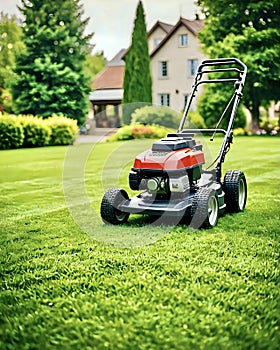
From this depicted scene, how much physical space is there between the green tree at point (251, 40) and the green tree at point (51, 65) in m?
5.86

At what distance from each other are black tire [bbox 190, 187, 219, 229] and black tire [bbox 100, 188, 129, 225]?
63 centimetres

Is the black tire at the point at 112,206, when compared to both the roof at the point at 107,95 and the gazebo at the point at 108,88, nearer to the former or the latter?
the gazebo at the point at 108,88

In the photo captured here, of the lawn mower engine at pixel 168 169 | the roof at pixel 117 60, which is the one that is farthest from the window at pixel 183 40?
the lawn mower engine at pixel 168 169

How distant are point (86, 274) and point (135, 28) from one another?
61.1 feet

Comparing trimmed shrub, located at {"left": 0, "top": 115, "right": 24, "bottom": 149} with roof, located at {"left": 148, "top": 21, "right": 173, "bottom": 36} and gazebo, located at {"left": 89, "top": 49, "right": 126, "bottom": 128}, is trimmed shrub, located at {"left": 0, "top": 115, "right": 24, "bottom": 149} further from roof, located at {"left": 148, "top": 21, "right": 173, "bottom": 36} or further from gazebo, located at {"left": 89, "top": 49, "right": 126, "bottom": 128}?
roof, located at {"left": 148, "top": 21, "right": 173, "bottom": 36}

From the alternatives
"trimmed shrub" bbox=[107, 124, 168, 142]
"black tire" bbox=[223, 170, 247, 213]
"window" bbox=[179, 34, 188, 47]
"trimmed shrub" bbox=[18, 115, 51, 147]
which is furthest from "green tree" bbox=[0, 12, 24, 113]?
"black tire" bbox=[223, 170, 247, 213]

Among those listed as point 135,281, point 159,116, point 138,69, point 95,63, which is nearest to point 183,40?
point 138,69

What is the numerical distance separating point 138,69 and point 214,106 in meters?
3.30

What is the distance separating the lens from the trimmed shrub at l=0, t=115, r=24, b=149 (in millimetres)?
14016

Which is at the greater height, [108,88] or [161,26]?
[161,26]

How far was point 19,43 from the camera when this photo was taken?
86.7 feet

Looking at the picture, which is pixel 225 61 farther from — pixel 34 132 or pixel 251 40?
pixel 251 40

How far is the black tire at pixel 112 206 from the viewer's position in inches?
170

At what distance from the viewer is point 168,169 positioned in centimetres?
411
